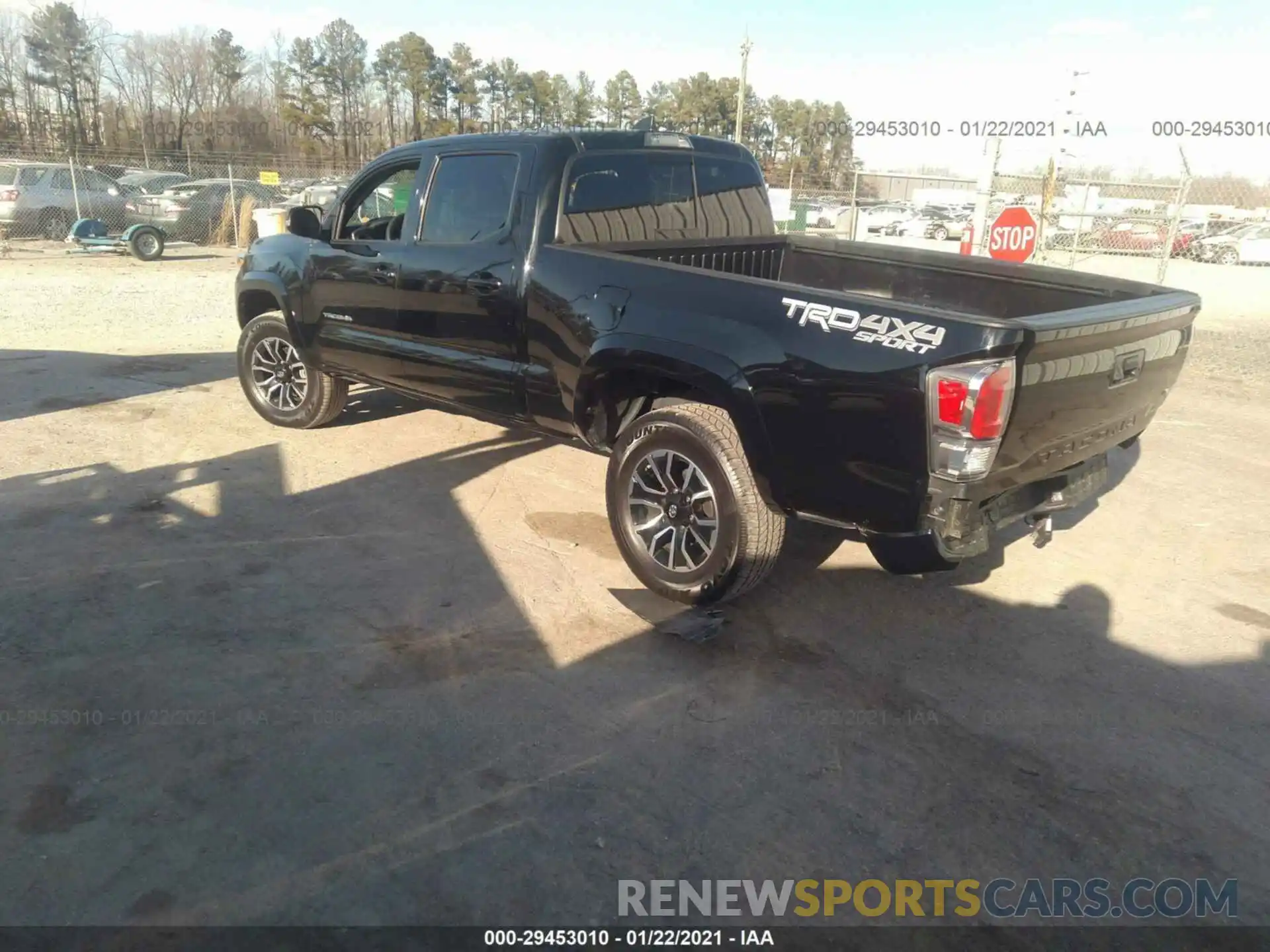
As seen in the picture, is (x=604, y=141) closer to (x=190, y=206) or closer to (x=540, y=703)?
(x=540, y=703)

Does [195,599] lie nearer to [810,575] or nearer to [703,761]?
[703,761]

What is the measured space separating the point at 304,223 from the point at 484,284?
191 centimetres

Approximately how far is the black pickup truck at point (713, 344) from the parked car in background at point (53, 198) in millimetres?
17261

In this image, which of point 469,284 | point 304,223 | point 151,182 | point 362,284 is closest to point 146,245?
point 151,182

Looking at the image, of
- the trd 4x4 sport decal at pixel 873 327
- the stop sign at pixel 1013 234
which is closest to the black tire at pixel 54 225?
the stop sign at pixel 1013 234

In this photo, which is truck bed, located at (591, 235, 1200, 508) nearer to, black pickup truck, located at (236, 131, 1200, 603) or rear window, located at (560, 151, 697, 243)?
black pickup truck, located at (236, 131, 1200, 603)

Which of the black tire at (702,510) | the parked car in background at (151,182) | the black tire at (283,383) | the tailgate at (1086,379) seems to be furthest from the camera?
the parked car in background at (151,182)

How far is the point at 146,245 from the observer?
60.0 feet

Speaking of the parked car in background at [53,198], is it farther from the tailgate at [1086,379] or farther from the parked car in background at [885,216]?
the parked car in background at [885,216]

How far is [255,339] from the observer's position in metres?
6.74

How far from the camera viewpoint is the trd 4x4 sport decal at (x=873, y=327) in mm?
3133

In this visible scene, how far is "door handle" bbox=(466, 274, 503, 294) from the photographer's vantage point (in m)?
4.78
